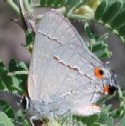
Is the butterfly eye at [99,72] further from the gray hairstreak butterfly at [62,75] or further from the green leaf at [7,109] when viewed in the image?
the green leaf at [7,109]

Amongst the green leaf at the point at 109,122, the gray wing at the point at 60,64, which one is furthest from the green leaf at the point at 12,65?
the green leaf at the point at 109,122

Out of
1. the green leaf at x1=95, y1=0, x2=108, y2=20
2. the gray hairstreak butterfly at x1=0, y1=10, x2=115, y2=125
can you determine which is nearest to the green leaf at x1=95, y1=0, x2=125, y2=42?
the green leaf at x1=95, y1=0, x2=108, y2=20

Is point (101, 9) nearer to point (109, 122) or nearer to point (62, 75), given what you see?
point (62, 75)

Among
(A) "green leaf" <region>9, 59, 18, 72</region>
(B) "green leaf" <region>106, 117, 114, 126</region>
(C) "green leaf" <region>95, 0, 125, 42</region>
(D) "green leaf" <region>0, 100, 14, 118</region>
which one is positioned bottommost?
(D) "green leaf" <region>0, 100, 14, 118</region>

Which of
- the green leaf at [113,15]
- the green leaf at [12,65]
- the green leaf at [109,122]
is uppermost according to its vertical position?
the green leaf at [113,15]

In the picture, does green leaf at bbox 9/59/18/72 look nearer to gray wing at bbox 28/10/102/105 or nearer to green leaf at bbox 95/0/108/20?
gray wing at bbox 28/10/102/105

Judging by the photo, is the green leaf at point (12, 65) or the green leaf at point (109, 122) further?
the green leaf at point (12, 65)

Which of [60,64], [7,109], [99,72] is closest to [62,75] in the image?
[60,64]

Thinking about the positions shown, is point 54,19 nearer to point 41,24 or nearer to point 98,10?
point 41,24
